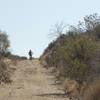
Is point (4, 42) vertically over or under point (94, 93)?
over

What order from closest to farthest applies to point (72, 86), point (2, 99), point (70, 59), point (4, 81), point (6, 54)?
point (2, 99)
point (72, 86)
point (70, 59)
point (4, 81)
point (6, 54)

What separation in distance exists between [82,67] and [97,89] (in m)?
9.50

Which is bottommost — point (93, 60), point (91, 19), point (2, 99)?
point (2, 99)

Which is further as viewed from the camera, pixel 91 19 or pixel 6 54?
pixel 6 54

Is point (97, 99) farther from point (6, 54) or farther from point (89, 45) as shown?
point (6, 54)

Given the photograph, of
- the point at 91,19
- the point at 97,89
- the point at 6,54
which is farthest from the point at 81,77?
the point at 6,54

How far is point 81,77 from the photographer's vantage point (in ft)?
94.6

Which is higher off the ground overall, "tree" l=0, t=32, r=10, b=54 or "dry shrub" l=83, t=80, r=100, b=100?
"tree" l=0, t=32, r=10, b=54

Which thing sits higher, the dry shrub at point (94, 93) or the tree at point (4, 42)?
the tree at point (4, 42)

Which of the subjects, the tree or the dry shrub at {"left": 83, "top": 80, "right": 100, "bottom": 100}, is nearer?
the dry shrub at {"left": 83, "top": 80, "right": 100, "bottom": 100}

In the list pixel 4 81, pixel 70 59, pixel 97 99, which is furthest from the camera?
pixel 4 81

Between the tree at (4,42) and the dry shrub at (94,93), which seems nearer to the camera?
the dry shrub at (94,93)

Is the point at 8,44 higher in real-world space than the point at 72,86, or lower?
higher

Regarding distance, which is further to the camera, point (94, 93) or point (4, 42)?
point (4, 42)
